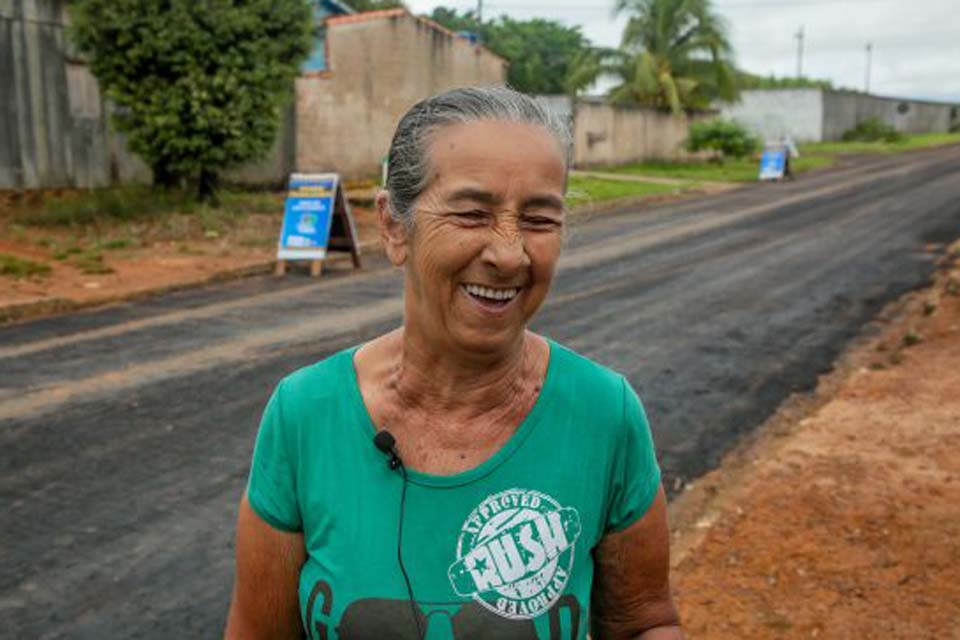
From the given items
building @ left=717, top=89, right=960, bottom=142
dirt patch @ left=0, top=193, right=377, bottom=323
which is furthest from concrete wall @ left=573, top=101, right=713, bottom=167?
dirt patch @ left=0, top=193, right=377, bottom=323

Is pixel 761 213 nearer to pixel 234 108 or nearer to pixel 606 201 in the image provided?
pixel 606 201

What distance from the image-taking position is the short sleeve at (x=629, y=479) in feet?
6.16

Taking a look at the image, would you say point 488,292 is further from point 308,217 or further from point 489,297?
point 308,217

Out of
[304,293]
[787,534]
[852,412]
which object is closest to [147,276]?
[304,293]

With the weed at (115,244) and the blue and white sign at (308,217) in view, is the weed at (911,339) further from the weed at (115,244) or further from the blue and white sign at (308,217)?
the weed at (115,244)

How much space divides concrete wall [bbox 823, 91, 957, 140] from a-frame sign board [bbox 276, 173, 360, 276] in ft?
135

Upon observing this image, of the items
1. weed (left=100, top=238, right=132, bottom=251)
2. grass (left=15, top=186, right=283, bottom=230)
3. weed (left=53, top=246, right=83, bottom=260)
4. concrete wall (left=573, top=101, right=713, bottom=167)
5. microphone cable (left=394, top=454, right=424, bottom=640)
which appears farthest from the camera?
concrete wall (left=573, top=101, right=713, bottom=167)

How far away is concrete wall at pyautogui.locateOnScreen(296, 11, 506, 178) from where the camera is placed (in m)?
22.1

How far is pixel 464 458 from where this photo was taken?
1870mm

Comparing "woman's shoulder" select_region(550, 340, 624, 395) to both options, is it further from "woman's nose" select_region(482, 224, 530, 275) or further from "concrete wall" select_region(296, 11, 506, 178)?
"concrete wall" select_region(296, 11, 506, 178)

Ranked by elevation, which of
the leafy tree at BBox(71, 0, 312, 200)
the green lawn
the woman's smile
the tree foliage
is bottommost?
the green lawn

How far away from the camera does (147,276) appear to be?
41.1 feet

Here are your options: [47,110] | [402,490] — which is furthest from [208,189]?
[402,490]

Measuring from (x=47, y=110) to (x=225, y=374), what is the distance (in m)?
10.8
